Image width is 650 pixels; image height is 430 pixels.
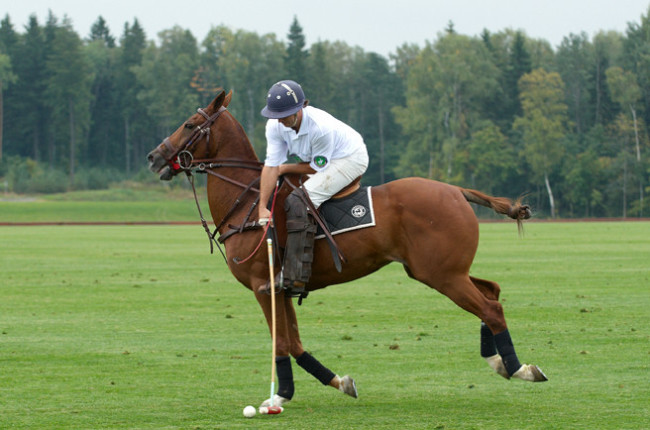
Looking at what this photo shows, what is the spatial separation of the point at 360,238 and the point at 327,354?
2557 millimetres

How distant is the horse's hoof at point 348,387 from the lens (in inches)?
311

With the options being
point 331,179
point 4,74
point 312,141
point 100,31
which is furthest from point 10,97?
point 331,179

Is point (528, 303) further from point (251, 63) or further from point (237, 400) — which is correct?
point (251, 63)

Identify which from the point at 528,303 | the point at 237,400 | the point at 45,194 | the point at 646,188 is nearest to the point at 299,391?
the point at 237,400

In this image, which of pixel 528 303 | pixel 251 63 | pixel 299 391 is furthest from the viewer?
pixel 251 63

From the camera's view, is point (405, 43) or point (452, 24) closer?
point (452, 24)

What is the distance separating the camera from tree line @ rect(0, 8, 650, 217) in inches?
3307

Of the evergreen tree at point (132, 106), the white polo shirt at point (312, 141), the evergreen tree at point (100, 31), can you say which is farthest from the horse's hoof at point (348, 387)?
the evergreen tree at point (100, 31)

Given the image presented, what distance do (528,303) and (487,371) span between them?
584 centimetres

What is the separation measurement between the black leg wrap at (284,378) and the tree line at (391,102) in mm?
74393

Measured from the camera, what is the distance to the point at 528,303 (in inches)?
586

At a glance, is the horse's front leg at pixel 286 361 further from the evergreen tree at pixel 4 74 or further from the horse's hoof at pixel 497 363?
the evergreen tree at pixel 4 74

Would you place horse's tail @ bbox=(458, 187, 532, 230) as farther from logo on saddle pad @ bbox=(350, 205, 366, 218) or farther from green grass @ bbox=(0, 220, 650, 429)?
green grass @ bbox=(0, 220, 650, 429)

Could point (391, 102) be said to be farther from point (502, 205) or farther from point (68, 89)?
point (502, 205)
